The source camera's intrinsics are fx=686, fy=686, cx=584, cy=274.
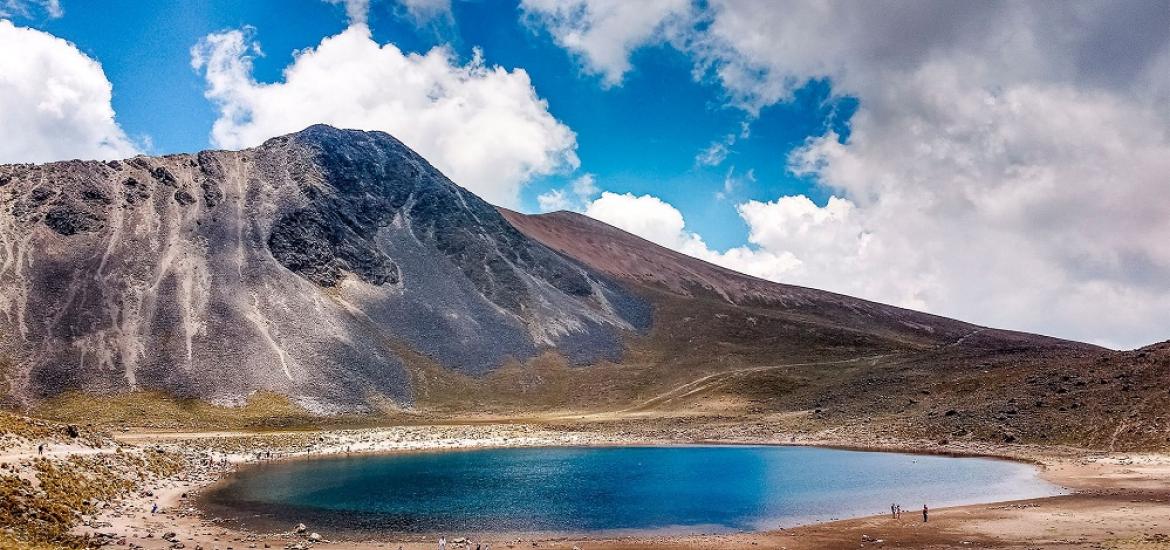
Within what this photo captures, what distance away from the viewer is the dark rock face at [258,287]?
118 metres

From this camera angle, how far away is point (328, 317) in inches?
5605

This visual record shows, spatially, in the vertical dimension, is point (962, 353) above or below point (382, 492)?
above

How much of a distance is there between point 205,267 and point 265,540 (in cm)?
12338

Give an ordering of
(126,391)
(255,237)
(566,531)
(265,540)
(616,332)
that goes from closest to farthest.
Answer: (265,540)
(566,531)
(126,391)
(255,237)
(616,332)

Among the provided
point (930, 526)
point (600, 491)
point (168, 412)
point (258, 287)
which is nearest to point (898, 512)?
point (930, 526)

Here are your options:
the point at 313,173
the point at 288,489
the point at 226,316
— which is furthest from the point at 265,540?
the point at 313,173

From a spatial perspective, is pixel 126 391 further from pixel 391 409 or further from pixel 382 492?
pixel 382 492

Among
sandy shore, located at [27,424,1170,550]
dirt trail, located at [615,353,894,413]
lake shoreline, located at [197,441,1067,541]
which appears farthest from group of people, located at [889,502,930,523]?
dirt trail, located at [615,353,894,413]

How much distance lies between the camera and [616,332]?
178625mm

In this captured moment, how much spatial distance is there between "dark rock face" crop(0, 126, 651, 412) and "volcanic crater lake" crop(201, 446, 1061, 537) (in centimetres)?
5436

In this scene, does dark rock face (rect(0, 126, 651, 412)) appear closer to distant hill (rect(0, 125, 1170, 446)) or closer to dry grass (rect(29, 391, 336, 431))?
distant hill (rect(0, 125, 1170, 446))

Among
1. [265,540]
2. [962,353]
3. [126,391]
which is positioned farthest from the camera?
[962,353]

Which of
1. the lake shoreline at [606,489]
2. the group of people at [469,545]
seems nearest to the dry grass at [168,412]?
the lake shoreline at [606,489]

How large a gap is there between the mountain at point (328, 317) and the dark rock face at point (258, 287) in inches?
16.7
